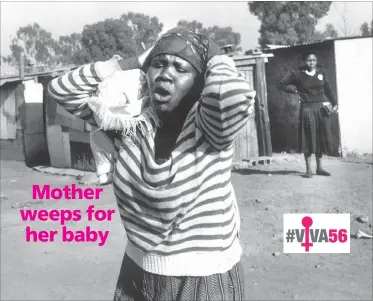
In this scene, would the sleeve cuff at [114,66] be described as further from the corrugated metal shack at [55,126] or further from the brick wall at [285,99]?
the brick wall at [285,99]

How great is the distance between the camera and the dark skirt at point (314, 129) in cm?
729

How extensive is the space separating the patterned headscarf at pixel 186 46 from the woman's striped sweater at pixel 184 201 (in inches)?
3.9

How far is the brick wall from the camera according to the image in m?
10.2

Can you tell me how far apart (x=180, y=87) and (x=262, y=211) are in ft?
15.9

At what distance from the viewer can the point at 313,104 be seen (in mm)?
7285

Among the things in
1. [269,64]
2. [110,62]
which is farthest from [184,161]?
[269,64]

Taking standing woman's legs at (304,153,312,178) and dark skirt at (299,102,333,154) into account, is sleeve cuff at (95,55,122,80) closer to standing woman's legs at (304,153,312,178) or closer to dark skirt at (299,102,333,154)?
dark skirt at (299,102,333,154)

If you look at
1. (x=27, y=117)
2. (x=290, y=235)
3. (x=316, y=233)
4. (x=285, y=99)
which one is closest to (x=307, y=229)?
(x=316, y=233)

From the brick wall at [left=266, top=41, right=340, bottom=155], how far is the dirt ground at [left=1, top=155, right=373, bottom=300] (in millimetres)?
2637

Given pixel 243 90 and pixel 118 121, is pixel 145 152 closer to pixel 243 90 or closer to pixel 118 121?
pixel 118 121

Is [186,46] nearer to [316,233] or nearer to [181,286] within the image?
[181,286]

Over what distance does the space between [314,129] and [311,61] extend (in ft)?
3.07

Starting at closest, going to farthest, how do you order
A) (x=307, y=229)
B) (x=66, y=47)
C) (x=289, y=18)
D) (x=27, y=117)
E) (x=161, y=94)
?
(x=161, y=94), (x=307, y=229), (x=27, y=117), (x=289, y=18), (x=66, y=47)

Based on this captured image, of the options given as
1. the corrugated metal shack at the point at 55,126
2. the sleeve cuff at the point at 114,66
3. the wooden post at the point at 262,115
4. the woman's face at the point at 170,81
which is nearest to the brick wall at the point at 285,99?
the corrugated metal shack at the point at 55,126
